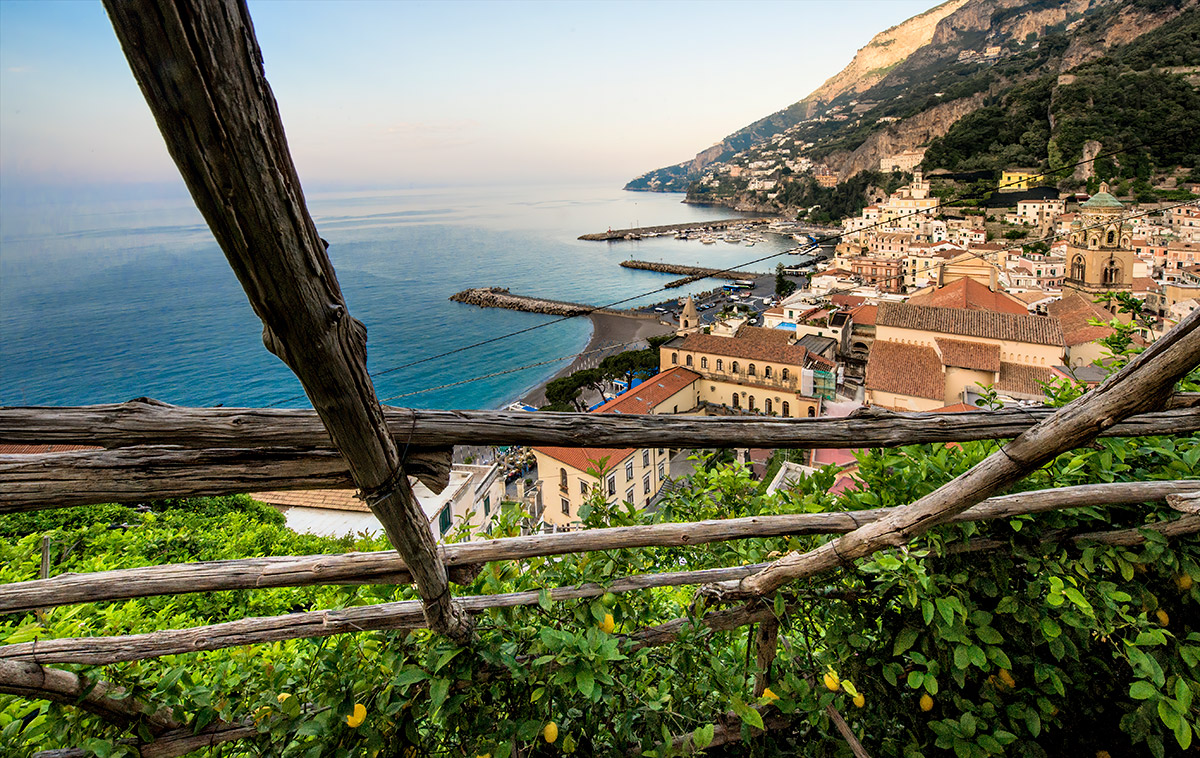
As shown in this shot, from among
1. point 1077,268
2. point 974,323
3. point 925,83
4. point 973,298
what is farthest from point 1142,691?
point 925,83

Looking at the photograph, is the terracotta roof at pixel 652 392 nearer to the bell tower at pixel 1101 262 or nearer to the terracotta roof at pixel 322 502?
the terracotta roof at pixel 322 502

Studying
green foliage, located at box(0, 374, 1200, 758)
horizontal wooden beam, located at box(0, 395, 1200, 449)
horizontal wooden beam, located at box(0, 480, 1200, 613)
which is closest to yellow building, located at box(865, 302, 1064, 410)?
green foliage, located at box(0, 374, 1200, 758)

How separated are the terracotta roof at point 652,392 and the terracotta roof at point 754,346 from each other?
3.73ft

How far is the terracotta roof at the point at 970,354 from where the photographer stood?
14.1 metres

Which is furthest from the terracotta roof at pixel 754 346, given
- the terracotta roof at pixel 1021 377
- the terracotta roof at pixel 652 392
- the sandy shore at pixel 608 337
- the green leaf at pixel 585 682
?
the green leaf at pixel 585 682

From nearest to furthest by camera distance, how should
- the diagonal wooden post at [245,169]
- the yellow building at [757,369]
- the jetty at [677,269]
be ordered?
the diagonal wooden post at [245,169] → the yellow building at [757,369] → the jetty at [677,269]

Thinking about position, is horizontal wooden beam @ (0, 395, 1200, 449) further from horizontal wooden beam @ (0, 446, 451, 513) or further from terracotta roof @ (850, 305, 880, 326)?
terracotta roof @ (850, 305, 880, 326)

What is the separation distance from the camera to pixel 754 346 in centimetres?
1844

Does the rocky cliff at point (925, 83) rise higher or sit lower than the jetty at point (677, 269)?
higher

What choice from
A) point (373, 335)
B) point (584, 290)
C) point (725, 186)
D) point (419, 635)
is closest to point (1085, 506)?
point (419, 635)

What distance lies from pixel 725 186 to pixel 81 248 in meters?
97.1

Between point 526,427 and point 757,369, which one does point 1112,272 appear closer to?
point 757,369

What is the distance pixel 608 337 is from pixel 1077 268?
21.1 metres

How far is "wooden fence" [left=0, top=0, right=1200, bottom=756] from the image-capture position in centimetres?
42
